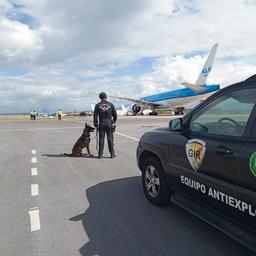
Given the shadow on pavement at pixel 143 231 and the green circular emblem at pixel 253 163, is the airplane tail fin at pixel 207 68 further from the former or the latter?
the green circular emblem at pixel 253 163

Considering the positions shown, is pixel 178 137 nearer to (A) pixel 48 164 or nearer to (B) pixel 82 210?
(B) pixel 82 210

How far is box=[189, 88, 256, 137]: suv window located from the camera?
334cm

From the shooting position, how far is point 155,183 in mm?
5043

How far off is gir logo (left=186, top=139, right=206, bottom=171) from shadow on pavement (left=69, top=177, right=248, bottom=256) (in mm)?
859

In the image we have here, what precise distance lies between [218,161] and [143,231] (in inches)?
55.3

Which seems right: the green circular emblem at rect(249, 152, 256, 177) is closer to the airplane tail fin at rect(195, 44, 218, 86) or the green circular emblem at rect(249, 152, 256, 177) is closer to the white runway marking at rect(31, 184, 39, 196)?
the white runway marking at rect(31, 184, 39, 196)

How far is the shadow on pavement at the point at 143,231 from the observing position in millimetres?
3609

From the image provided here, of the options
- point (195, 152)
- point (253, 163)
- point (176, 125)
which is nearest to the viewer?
point (253, 163)

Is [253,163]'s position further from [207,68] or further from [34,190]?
[207,68]

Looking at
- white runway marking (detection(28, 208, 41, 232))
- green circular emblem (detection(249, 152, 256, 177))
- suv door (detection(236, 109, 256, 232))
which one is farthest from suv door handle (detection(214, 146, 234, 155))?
white runway marking (detection(28, 208, 41, 232))

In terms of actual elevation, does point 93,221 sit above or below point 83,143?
below

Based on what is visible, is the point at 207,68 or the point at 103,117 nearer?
the point at 103,117

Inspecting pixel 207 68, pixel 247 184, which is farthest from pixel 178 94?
pixel 247 184

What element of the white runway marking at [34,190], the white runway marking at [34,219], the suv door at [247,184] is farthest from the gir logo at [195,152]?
the white runway marking at [34,190]
